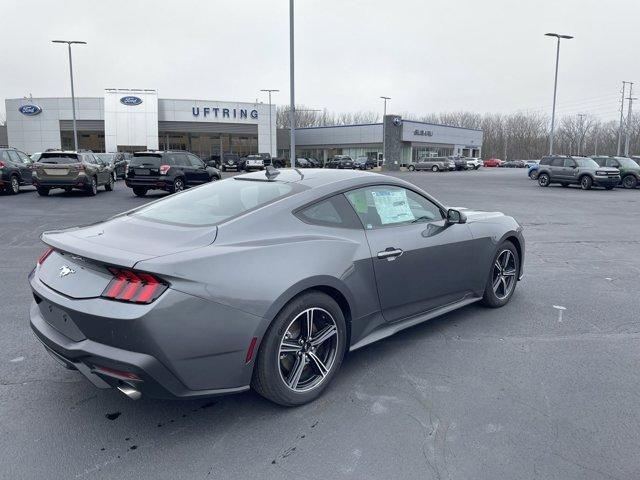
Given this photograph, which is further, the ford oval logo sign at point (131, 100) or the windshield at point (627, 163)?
the ford oval logo sign at point (131, 100)

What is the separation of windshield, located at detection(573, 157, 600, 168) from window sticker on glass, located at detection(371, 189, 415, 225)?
24988 mm

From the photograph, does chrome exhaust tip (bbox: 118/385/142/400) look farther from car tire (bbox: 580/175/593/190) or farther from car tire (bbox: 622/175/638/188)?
car tire (bbox: 622/175/638/188)

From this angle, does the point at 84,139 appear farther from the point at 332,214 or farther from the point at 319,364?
the point at 319,364

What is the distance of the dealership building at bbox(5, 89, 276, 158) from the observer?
4956cm

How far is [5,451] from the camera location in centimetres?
272

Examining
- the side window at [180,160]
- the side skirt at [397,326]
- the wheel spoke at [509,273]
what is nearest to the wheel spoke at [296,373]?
the side skirt at [397,326]

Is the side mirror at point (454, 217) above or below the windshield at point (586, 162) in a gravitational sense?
below

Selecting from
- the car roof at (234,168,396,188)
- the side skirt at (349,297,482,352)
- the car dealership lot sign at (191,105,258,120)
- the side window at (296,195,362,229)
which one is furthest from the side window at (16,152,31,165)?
the car dealership lot sign at (191,105,258,120)

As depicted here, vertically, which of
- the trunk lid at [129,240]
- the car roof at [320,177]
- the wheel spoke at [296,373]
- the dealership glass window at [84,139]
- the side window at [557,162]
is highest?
the dealership glass window at [84,139]

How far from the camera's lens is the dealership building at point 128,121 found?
163 feet

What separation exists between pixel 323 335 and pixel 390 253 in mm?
843

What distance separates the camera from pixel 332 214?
3602 millimetres

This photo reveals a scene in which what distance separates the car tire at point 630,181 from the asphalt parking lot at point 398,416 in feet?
83.3

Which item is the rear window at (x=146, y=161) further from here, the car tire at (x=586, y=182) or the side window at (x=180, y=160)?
the car tire at (x=586, y=182)
